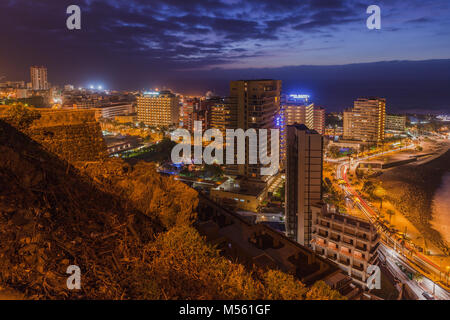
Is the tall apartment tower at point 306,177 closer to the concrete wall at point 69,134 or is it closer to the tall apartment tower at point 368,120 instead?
the concrete wall at point 69,134

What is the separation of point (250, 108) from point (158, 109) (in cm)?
3128

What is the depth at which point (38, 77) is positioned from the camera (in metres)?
61.4

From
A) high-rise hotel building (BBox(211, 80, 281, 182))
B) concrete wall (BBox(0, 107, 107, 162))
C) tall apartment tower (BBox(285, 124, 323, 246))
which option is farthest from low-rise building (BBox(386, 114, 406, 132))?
concrete wall (BBox(0, 107, 107, 162))

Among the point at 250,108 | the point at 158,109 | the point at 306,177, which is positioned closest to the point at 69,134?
the point at 306,177

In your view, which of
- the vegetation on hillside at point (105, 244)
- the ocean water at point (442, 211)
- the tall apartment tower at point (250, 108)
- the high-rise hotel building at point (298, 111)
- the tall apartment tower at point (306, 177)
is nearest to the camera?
the vegetation on hillside at point (105, 244)

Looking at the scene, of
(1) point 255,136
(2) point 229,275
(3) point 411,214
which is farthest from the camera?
(1) point 255,136

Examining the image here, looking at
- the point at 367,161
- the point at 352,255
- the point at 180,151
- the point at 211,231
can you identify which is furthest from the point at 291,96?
the point at 211,231

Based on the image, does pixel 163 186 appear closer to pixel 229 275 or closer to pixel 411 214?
pixel 229 275

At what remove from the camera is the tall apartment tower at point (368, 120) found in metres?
39.4

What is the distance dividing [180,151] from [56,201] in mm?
25782

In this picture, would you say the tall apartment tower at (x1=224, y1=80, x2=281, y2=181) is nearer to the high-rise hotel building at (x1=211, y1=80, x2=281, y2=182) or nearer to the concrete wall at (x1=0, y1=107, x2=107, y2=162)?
the high-rise hotel building at (x1=211, y1=80, x2=281, y2=182)

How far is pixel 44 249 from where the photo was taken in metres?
2.59

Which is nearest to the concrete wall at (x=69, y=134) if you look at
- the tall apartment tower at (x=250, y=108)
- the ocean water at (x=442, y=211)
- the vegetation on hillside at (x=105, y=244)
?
the vegetation on hillside at (x=105, y=244)

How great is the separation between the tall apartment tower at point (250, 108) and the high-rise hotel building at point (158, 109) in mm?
28053
